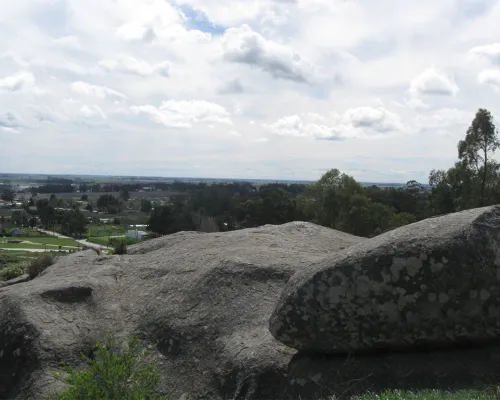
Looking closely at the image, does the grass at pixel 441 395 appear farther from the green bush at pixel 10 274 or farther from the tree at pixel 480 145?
the tree at pixel 480 145

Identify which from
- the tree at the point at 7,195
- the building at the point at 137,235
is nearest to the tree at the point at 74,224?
the building at the point at 137,235

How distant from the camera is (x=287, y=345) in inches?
299

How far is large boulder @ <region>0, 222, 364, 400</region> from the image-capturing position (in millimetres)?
7965

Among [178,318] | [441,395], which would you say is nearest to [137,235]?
[178,318]

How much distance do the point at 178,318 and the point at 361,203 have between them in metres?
33.5

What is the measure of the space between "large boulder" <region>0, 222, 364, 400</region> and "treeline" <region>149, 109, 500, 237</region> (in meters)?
26.7

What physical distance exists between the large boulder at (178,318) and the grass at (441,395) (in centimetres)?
167

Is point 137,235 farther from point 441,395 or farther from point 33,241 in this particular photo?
point 441,395

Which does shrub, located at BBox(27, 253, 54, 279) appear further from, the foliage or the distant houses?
the foliage

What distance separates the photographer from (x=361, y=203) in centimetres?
4147

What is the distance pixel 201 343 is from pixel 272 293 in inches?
62.5

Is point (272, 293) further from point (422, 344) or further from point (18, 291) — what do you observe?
point (18, 291)

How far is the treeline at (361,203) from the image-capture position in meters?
35.4

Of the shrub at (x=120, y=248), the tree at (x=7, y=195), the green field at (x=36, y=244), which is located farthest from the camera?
the tree at (x=7, y=195)
